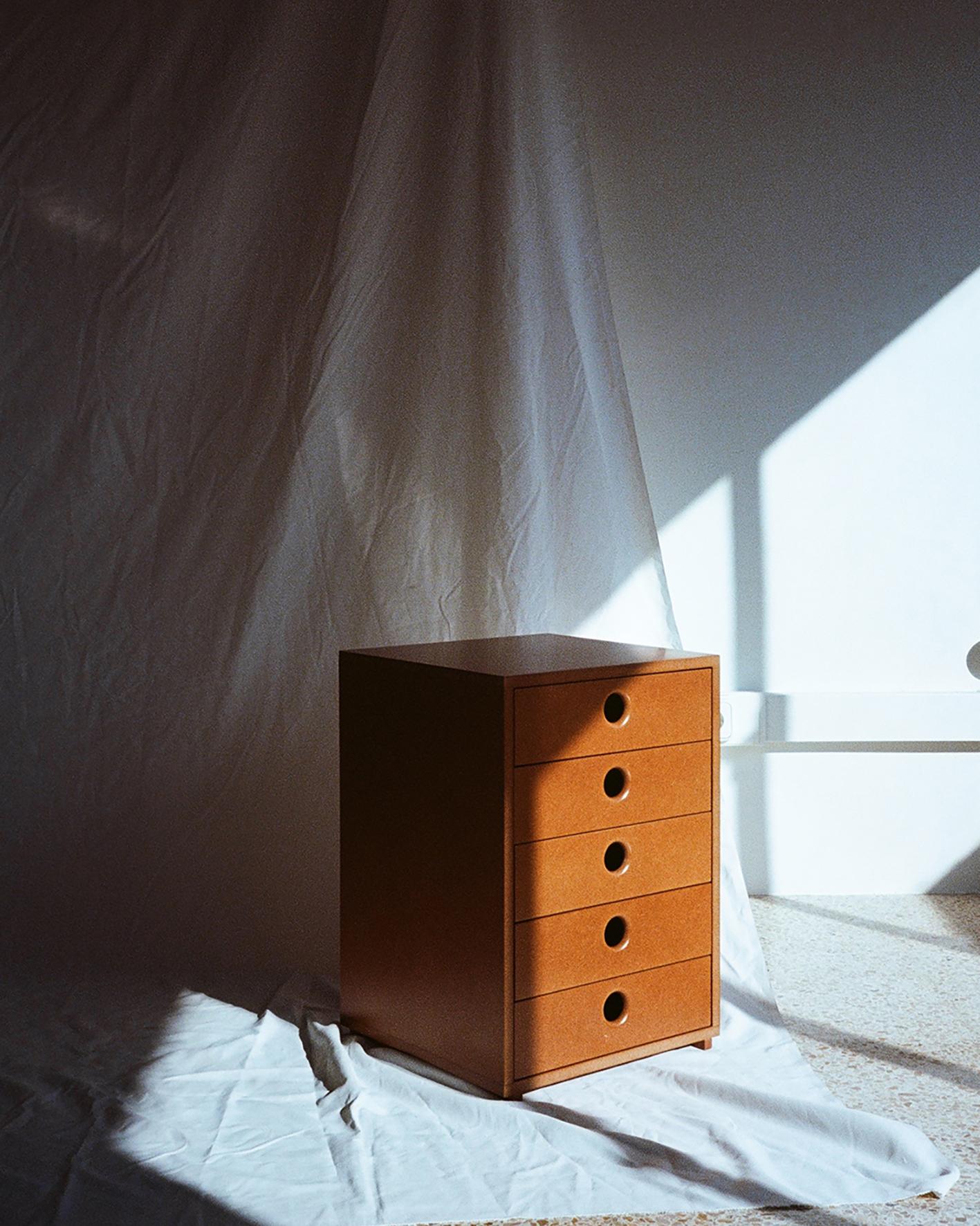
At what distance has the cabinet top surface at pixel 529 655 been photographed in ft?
5.50

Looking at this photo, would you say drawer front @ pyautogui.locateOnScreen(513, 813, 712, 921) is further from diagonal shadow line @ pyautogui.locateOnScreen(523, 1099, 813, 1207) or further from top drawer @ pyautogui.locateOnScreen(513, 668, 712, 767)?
diagonal shadow line @ pyautogui.locateOnScreen(523, 1099, 813, 1207)

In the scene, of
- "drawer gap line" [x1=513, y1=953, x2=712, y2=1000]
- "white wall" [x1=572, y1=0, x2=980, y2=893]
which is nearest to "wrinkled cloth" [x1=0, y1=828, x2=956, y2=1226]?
"drawer gap line" [x1=513, y1=953, x2=712, y2=1000]

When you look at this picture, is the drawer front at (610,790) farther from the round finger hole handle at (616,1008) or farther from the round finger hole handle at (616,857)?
the round finger hole handle at (616,1008)

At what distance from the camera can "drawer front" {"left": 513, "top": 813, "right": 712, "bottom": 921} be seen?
1.65 metres

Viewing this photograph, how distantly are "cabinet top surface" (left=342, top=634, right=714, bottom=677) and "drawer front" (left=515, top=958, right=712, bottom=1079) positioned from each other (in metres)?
0.41

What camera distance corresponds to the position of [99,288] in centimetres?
221

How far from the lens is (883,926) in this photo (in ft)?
7.79

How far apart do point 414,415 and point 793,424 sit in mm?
737

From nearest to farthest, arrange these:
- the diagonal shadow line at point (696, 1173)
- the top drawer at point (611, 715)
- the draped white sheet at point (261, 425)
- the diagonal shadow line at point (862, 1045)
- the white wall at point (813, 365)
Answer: the diagonal shadow line at point (696, 1173)
the top drawer at point (611, 715)
the diagonal shadow line at point (862, 1045)
the draped white sheet at point (261, 425)
the white wall at point (813, 365)

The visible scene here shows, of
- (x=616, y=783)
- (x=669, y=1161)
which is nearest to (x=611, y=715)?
(x=616, y=783)

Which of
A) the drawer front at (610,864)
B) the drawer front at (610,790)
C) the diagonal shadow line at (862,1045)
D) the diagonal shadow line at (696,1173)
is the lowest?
the diagonal shadow line at (696,1173)

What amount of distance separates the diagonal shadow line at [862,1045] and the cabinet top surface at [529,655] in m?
0.55

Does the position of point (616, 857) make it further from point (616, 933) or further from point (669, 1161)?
point (669, 1161)

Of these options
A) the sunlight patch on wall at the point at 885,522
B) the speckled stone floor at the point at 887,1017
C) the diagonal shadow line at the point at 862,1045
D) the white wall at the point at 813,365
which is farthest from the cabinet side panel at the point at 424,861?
the sunlight patch on wall at the point at 885,522
